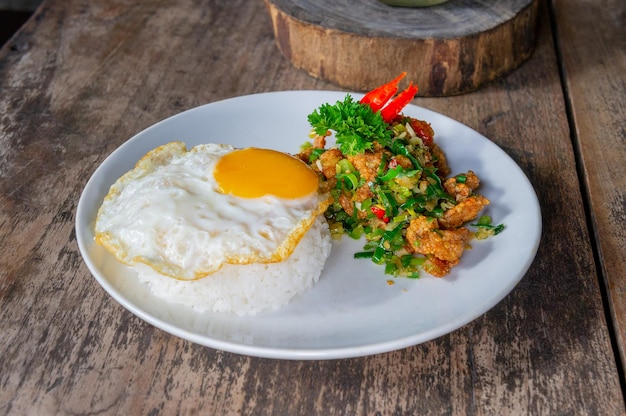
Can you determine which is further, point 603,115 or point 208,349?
point 603,115

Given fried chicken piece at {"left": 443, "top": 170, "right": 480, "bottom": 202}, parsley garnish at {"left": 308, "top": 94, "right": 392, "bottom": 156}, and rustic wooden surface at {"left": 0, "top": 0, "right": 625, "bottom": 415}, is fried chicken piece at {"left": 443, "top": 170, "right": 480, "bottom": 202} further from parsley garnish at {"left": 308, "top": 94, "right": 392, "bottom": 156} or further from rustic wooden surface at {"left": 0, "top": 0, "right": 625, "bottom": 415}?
rustic wooden surface at {"left": 0, "top": 0, "right": 625, "bottom": 415}

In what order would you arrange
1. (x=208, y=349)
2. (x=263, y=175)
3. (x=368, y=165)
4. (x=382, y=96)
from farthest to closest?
1. (x=382, y=96)
2. (x=368, y=165)
3. (x=263, y=175)
4. (x=208, y=349)

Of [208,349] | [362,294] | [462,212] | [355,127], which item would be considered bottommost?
[208,349]

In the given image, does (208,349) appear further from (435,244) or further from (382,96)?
(382,96)

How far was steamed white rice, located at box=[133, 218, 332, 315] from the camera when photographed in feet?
7.99

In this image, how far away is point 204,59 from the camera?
14.5 feet

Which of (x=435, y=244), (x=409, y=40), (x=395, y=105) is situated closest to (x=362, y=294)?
(x=435, y=244)

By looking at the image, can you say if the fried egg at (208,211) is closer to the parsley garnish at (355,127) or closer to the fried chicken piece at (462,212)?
the parsley garnish at (355,127)

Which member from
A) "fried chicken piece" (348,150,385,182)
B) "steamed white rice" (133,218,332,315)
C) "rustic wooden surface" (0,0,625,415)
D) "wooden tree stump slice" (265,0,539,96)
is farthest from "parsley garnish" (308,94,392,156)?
"wooden tree stump slice" (265,0,539,96)

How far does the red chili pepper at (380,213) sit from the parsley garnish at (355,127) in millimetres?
245

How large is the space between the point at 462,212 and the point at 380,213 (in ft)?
1.09

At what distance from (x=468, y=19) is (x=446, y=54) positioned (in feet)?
0.97

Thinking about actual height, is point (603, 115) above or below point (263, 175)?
below

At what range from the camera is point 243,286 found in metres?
2.49
